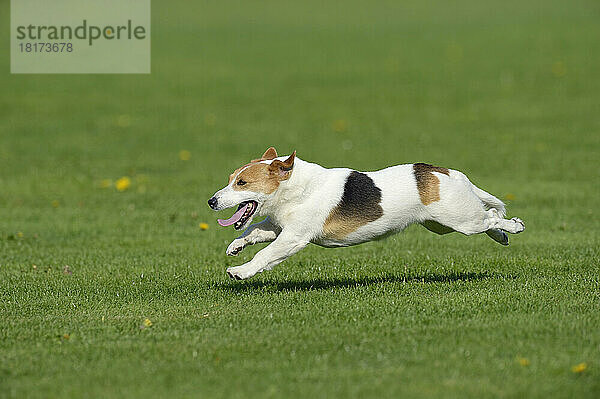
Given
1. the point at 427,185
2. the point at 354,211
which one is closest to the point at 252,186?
the point at 354,211

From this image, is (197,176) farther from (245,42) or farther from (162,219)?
(245,42)

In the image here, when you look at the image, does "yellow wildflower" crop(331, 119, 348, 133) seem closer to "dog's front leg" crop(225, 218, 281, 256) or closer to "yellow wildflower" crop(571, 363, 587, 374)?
"dog's front leg" crop(225, 218, 281, 256)

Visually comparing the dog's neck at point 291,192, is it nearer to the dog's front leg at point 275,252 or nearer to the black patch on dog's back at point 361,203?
the dog's front leg at point 275,252

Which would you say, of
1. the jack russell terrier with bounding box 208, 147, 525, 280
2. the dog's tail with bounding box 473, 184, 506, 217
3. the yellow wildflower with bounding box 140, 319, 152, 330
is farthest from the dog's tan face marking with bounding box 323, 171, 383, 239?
the yellow wildflower with bounding box 140, 319, 152, 330

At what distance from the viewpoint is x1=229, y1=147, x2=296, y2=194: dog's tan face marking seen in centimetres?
743

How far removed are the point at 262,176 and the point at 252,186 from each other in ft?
0.43

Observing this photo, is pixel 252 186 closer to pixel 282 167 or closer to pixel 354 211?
pixel 282 167

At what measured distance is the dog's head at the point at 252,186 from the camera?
24.2 feet

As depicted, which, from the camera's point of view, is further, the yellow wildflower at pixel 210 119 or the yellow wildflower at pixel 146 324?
the yellow wildflower at pixel 210 119

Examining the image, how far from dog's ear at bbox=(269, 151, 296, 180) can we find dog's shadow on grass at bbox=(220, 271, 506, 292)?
A: 4.19ft

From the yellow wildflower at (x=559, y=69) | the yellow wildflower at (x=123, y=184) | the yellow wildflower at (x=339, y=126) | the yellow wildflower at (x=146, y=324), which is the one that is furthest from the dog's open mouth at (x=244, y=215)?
the yellow wildflower at (x=559, y=69)

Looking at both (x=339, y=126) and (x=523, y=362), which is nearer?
(x=523, y=362)

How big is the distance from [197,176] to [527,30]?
18.5 meters

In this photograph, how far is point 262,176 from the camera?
748 centimetres
